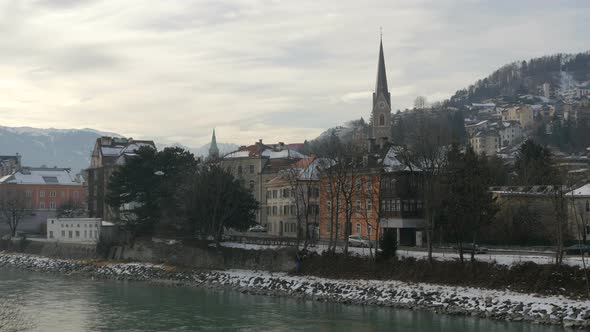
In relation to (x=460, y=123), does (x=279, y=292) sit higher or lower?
lower

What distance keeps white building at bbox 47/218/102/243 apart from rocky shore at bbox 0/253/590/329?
487 inches

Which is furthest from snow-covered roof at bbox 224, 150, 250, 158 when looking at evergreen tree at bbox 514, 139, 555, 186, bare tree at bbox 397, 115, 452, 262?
bare tree at bbox 397, 115, 452, 262

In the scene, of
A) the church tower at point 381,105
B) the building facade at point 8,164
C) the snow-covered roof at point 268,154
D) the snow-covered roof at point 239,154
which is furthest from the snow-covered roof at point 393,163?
the building facade at point 8,164

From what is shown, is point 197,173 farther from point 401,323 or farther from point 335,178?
point 401,323

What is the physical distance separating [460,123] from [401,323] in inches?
5866

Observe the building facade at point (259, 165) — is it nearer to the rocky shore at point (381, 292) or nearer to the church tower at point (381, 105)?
the rocky shore at point (381, 292)

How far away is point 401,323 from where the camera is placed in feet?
125

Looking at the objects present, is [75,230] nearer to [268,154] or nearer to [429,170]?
[268,154]

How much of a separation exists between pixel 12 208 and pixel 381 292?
6636 centimetres

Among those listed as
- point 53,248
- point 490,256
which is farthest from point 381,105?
point 490,256

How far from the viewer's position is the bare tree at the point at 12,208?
98.5 meters

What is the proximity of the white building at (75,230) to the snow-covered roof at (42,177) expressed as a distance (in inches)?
1101

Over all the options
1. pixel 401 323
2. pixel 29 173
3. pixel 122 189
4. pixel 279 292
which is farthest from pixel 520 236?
pixel 29 173

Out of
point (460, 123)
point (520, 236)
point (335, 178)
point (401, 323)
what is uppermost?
point (460, 123)
